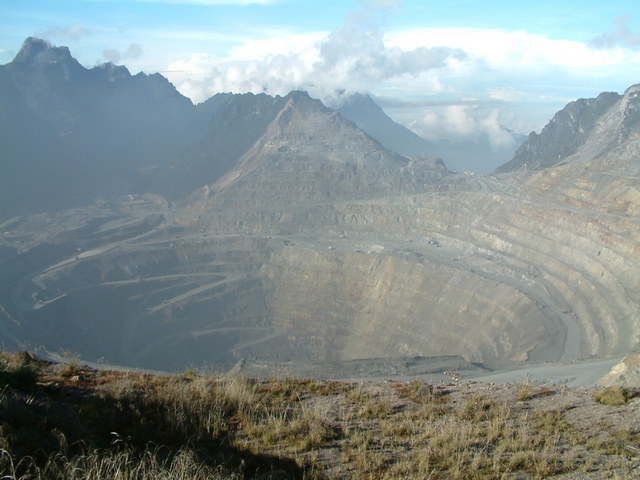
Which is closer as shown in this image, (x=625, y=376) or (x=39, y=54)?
(x=625, y=376)

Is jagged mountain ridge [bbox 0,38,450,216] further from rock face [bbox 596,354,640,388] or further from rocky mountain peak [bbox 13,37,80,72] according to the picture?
rock face [bbox 596,354,640,388]

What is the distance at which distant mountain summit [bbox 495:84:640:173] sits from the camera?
110438 millimetres

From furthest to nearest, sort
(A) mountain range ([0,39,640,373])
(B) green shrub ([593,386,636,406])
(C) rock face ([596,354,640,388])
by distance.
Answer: (A) mountain range ([0,39,640,373]) < (C) rock face ([596,354,640,388]) < (B) green shrub ([593,386,636,406])

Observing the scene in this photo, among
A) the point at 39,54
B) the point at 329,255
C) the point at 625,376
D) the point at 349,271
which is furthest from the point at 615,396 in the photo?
the point at 39,54

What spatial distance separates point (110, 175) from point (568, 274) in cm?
13838

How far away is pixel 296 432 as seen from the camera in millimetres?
8312

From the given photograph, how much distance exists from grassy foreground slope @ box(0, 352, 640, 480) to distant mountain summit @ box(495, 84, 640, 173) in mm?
108983

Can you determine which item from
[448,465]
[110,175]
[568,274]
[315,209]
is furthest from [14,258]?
[448,465]

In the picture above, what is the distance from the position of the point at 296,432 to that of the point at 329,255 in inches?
3141

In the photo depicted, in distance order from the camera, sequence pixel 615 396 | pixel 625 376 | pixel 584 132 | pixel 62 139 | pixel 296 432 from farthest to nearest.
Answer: pixel 62 139, pixel 584 132, pixel 625 376, pixel 615 396, pixel 296 432

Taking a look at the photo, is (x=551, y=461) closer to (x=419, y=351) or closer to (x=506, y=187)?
(x=419, y=351)

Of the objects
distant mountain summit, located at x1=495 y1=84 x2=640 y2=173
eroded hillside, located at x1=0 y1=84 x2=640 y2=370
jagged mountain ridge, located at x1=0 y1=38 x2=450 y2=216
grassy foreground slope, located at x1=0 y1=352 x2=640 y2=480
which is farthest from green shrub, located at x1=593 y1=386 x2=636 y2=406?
jagged mountain ridge, located at x1=0 y1=38 x2=450 y2=216

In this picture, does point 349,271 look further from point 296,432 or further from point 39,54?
point 39,54

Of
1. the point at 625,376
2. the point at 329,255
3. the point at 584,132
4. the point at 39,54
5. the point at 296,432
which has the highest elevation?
the point at 39,54
